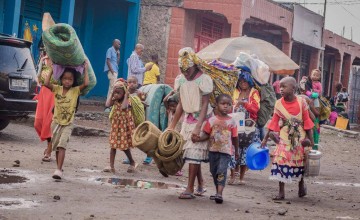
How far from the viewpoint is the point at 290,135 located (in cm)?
895

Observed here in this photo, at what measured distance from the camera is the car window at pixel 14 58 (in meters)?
12.4

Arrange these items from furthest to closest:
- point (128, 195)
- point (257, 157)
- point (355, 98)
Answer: point (355, 98), point (257, 157), point (128, 195)

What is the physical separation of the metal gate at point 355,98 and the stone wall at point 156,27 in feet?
75.7

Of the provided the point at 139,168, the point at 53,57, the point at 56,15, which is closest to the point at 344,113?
the point at 56,15

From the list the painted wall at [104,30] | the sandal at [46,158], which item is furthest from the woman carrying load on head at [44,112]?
the painted wall at [104,30]

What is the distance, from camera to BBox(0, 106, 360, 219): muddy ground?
6855mm

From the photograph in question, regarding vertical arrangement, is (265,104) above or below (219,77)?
below

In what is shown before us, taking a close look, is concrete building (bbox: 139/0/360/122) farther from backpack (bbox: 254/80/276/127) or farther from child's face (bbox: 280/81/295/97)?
child's face (bbox: 280/81/295/97)

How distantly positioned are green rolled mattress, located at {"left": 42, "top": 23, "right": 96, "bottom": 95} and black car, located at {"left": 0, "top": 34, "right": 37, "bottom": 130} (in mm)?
3619

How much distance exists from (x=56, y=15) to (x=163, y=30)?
12.1 feet

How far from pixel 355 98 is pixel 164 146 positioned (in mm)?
39040

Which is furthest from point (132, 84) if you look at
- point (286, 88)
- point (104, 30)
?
point (104, 30)

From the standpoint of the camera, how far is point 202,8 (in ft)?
78.3

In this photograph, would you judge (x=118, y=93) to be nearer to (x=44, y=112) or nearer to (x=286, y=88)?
(x=44, y=112)
